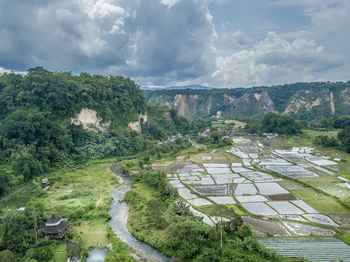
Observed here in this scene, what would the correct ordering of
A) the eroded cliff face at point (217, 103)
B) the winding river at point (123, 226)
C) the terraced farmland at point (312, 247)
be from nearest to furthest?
the terraced farmland at point (312, 247), the winding river at point (123, 226), the eroded cliff face at point (217, 103)

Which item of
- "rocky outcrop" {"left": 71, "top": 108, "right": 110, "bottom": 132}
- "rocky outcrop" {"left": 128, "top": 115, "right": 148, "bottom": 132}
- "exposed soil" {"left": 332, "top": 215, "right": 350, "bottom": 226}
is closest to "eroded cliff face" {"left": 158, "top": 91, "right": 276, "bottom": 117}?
"rocky outcrop" {"left": 128, "top": 115, "right": 148, "bottom": 132}

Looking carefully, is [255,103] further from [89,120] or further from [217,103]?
[89,120]

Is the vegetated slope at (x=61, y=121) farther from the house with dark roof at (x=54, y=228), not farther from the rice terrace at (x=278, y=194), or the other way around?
the rice terrace at (x=278, y=194)

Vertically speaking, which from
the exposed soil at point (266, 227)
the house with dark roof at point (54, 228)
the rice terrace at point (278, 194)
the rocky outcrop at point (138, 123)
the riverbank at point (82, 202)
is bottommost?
the rice terrace at point (278, 194)

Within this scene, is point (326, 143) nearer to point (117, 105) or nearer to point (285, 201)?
point (285, 201)

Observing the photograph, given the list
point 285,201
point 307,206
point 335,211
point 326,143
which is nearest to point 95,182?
point 285,201

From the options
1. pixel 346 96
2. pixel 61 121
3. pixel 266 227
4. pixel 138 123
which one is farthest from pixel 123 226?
pixel 346 96

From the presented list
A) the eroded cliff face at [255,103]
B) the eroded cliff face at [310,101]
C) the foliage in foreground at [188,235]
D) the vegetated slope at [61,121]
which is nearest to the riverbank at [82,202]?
the foliage in foreground at [188,235]

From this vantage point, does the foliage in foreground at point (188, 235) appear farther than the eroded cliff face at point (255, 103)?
No
